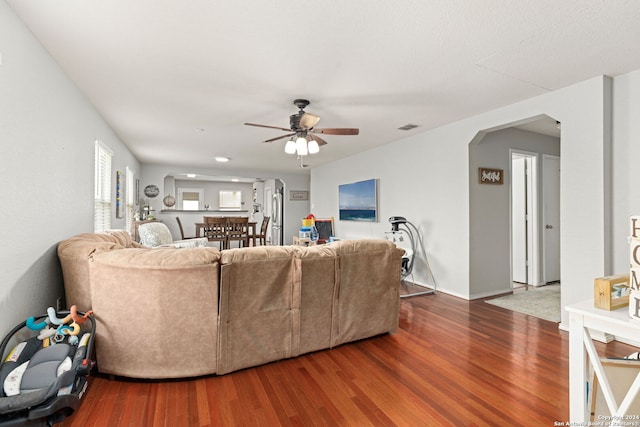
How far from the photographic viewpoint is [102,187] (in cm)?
391

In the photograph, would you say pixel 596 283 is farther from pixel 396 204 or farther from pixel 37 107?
pixel 396 204

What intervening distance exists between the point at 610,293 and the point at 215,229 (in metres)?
6.35

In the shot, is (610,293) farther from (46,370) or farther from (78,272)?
(78,272)

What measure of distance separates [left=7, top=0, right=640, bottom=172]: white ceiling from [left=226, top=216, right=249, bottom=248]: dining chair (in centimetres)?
318

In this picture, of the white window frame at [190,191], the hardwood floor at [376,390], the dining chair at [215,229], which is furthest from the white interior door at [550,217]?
the white window frame at [190,191]

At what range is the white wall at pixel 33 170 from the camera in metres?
1.78

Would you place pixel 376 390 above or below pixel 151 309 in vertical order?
below

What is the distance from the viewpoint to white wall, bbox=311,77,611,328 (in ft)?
9.05

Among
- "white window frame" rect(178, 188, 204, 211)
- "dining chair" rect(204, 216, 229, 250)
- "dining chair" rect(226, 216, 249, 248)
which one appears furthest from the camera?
"white window frame" rect(178, 188, 204, 211)

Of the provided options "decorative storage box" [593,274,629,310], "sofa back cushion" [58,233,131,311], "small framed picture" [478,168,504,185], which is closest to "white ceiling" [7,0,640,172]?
"small framed picture" [478,168,504,185]

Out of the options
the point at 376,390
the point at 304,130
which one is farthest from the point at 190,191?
the point at 376,390

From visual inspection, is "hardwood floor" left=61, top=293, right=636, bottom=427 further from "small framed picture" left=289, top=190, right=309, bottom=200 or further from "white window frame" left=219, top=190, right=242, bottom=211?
"white window frame" left=219, top=190, right=242, bottom=211

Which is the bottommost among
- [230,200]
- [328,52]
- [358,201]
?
[358,201]

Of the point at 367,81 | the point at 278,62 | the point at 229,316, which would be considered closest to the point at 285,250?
the point at 229,316
